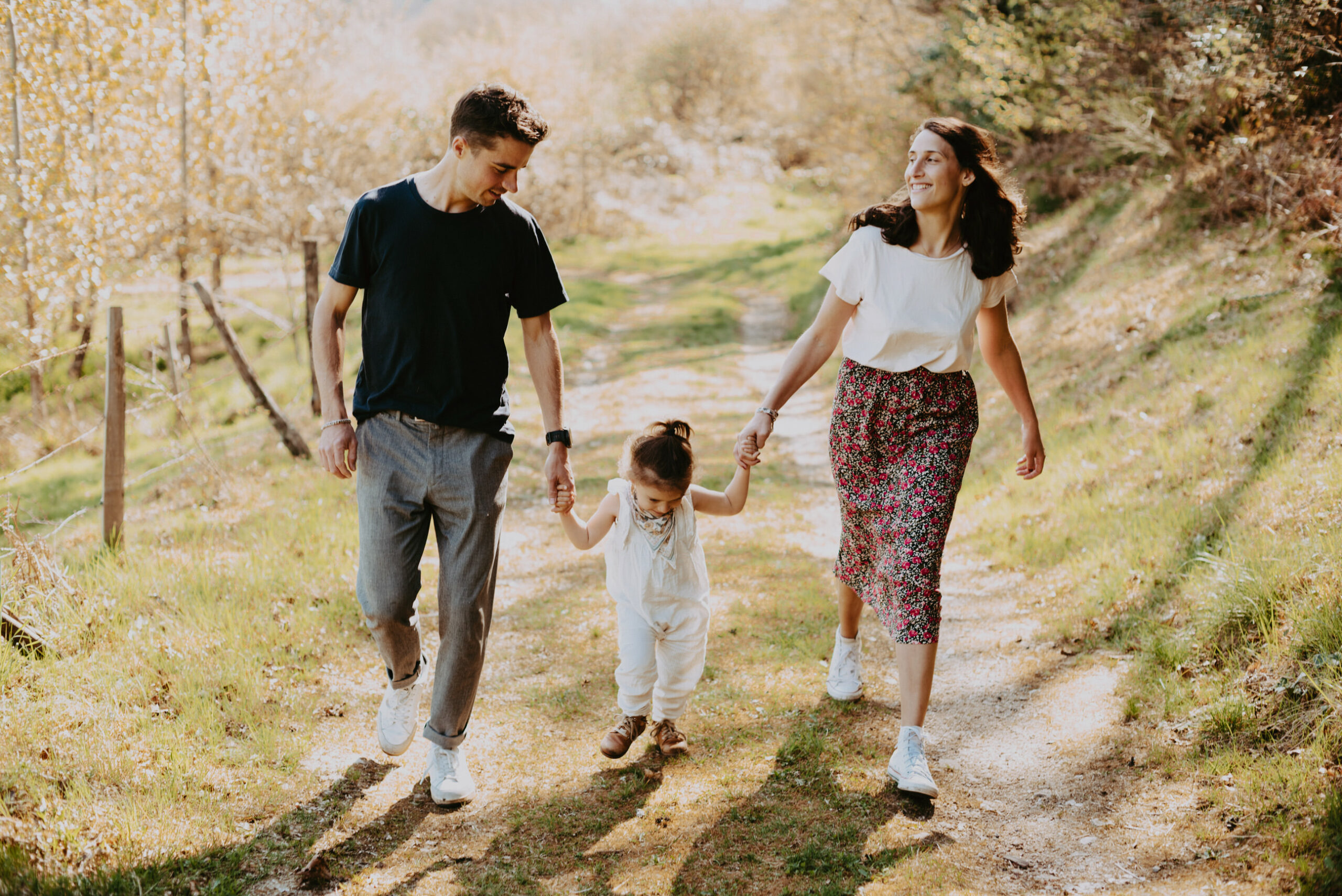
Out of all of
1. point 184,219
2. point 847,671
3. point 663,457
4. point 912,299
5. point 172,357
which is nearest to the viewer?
point 663,457

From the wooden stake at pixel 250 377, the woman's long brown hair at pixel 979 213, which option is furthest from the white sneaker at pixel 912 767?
the wooden stake at pixel 250 377

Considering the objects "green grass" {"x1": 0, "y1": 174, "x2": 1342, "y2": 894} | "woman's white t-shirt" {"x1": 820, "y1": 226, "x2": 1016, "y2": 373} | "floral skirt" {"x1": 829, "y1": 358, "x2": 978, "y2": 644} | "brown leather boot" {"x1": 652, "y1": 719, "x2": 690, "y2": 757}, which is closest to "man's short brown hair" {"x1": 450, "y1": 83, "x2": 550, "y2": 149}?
"woman's white t-shirt" {"x1": 820, "y1": 226, "x2": 1016, "y2": 373}

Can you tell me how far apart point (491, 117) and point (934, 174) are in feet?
5.39

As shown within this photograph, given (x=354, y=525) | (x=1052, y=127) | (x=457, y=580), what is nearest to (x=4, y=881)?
(x=457, y=580)

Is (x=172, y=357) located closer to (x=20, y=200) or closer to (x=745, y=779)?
(x=20, y=200)

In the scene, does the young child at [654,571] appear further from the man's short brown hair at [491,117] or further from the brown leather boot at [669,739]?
the man's short brown hair at [491,117]

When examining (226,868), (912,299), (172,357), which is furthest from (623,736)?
(172,357)

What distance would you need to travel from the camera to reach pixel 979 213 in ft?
12.3

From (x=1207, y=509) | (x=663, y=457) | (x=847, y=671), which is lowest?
(x=847, y=671)

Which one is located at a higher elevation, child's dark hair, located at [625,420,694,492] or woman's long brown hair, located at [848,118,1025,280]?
woman's long brown hair, located at [848,118,1025,280]

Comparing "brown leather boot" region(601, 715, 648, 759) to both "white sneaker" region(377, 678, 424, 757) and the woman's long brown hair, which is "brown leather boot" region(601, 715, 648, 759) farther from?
the woman's long brown hair

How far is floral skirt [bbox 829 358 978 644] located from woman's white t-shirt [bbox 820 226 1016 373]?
8cm

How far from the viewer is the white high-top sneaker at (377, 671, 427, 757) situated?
3830mm

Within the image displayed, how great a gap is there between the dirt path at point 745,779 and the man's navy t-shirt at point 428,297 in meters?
1.50
